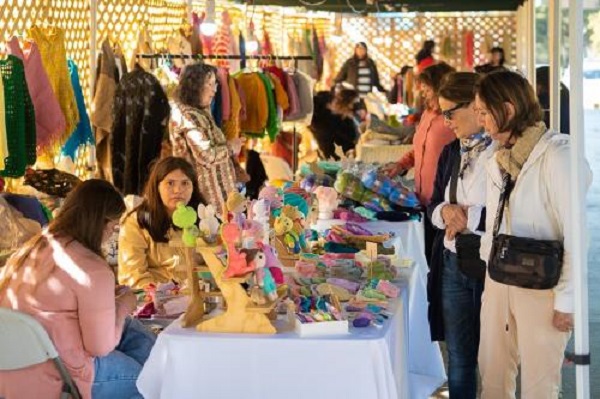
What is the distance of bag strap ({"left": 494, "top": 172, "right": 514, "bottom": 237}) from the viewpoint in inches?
137

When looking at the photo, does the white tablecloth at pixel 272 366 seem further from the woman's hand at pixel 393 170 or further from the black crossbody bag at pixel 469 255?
the woman's hand at pixel 393 170

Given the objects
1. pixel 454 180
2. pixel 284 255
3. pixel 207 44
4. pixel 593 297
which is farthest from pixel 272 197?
pixel 207 44

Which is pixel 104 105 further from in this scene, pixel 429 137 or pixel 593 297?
pixel 593 297

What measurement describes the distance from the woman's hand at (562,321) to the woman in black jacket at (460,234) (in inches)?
24.0

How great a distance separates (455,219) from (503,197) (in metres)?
0.57

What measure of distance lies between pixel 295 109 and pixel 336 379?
624cm

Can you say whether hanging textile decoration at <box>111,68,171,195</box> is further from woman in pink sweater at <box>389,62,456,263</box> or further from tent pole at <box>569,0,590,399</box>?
tent pole at <box>569,0,590,399</box>

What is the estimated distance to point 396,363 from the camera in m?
3.54

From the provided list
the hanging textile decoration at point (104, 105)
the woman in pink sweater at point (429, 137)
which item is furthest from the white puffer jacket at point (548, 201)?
the hanging textile decoration at point (104, 105)

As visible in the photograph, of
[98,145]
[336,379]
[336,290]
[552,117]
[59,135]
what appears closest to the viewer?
[336,379]

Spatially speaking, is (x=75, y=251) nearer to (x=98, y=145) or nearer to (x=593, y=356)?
(x=593, y=356)

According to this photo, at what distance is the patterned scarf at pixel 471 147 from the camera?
4.12m

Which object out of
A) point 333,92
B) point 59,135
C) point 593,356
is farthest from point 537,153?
point 333,92

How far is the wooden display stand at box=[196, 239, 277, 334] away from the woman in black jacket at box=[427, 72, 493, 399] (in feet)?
3.38
